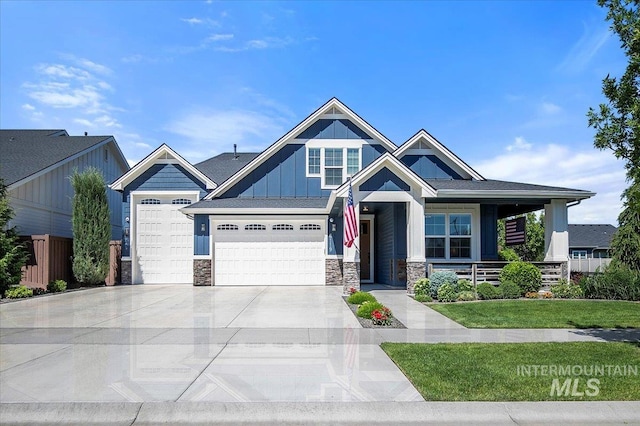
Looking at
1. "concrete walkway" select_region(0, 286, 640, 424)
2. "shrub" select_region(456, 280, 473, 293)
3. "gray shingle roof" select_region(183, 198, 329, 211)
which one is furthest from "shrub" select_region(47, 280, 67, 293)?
"shrub" select_region(456, 280, 473, 293)

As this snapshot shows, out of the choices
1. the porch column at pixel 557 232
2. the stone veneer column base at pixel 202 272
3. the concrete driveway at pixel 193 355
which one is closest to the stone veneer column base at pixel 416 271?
the concrete driveway at pixel 193 355

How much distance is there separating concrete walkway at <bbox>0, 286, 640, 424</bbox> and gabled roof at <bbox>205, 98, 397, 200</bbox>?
26.0ft

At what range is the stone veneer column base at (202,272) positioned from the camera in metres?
18.9

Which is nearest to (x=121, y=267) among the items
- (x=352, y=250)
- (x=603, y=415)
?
(x=352, y=250)

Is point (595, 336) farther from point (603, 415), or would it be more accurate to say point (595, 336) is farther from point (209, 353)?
point (209, 353)

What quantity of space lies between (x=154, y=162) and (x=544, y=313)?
16.3 metres

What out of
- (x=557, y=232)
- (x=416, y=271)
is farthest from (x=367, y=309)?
(x=557, y=232)

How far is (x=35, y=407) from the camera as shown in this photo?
16.3 feet

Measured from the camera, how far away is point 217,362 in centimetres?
671

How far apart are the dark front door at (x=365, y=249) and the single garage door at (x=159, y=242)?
25.1ft

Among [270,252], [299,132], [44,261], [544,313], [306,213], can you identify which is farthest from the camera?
[299,132]

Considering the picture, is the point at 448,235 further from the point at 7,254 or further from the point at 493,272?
the point at 7,254

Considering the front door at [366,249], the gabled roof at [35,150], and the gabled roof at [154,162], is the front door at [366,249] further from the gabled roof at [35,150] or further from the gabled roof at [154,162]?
the gabled roof at [35,150]

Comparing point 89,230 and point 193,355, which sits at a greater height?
point 89,230
